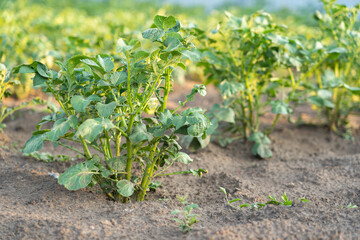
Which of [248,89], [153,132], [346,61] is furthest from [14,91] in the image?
[346,61]

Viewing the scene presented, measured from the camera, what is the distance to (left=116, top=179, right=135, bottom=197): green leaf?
7.28 ft

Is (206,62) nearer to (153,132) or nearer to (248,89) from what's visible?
(248,89)

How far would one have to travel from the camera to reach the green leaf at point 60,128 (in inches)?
79.7

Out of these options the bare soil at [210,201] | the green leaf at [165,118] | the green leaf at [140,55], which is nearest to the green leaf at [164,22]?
the green leaf at [140,55]

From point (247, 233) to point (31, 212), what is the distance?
112 centimetres

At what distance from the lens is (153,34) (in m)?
2.02

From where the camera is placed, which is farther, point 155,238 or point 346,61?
point 346,61

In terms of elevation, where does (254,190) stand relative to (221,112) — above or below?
below

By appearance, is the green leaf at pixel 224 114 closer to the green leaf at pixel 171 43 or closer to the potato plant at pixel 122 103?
the potato plant at pixel 122 103

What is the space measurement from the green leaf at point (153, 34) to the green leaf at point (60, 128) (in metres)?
0.55

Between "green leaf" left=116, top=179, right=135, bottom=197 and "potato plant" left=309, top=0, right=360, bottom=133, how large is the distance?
189cm

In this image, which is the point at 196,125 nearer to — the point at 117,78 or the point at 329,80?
the point at 117,78

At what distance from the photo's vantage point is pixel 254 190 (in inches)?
106

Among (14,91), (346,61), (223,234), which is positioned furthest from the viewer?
(14,91)
